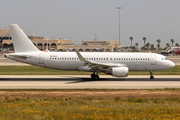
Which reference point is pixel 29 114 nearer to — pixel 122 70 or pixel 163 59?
pixel 122 70

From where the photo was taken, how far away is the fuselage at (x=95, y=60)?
33094 mm

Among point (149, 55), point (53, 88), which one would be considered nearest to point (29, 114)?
point (53, 88)

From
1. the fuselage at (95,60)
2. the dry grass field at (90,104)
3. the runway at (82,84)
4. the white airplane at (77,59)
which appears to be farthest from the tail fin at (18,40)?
the dry grass field at (90,104)

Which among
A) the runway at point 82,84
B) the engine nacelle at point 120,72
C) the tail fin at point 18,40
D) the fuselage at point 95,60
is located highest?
the tail fin at point 18,40

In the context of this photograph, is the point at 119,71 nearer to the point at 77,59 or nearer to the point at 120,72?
the point at 120,72

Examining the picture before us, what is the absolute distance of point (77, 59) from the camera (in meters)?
33.2

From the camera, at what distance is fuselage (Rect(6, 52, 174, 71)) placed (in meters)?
33.1

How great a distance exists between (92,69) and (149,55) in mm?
8308

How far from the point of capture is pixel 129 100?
796 inches

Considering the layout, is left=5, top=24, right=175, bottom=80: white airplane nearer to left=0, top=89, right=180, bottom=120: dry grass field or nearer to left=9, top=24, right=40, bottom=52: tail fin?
left=9, top=24, right=40, bottom=52: tail fin

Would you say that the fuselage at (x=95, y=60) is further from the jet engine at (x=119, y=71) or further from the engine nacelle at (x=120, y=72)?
the engine nacelle at (x=120, y=72)

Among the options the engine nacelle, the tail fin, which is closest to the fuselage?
the tail fin

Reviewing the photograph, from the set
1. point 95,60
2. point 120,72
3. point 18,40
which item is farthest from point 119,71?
point 18,40

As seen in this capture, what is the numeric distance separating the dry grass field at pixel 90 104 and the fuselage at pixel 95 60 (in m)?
9.24
